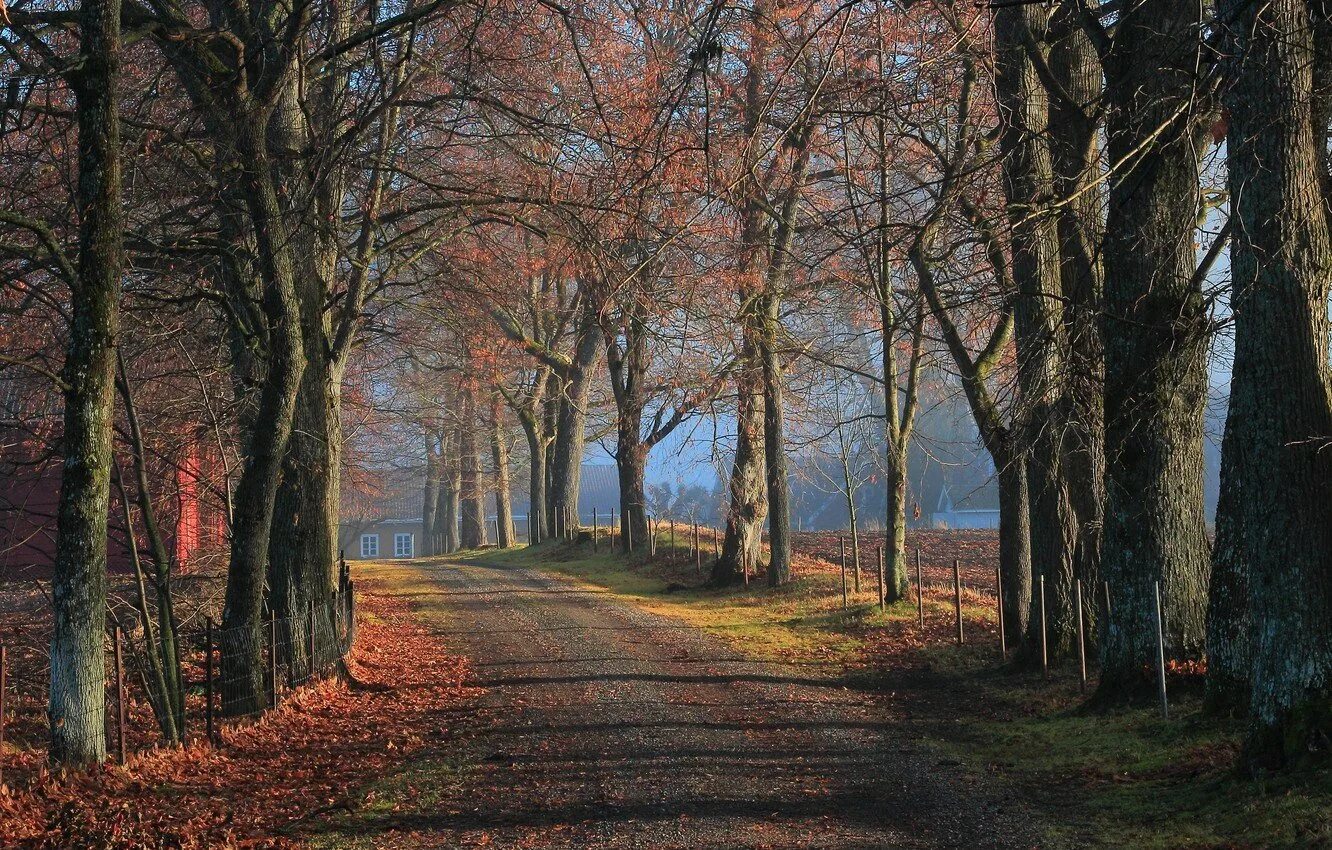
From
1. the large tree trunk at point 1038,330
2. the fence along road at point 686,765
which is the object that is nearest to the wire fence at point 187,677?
the fence along road at point 686,765

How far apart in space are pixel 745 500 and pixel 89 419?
16.8 meters

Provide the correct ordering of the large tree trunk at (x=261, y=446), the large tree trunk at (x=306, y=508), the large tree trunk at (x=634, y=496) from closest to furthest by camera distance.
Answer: the large tree trunk at (x=261, y=446) < the large tree trunk at (x=306, y=508) < the large tree trunk at (x=634, y=496)

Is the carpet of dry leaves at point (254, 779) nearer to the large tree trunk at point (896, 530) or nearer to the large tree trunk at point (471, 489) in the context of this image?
the large tree trunk at point (896, 530)

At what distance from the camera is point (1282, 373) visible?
26.8 ft

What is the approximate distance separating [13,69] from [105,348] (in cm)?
416

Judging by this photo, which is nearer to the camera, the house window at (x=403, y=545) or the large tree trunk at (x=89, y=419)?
the large tree trunk at (x=89, y=419)

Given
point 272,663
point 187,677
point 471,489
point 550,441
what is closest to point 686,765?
point 272,663

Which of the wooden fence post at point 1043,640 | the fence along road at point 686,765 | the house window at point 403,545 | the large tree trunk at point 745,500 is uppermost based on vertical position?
the large tree trunk at point 745,500

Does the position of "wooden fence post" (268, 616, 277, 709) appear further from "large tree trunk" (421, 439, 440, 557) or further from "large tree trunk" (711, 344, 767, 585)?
"large tree trunk" (421, 439, 440, 557)

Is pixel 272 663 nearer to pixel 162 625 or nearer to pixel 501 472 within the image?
pixel 162 625

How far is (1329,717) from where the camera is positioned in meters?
7.60

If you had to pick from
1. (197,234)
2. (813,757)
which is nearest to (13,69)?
(197,234)

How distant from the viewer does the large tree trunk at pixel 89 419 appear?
8.83 metres

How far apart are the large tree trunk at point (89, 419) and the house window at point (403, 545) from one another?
3142 inches
